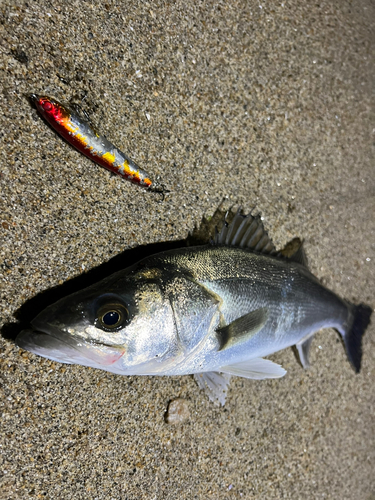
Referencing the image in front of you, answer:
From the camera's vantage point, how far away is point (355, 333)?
2.60m

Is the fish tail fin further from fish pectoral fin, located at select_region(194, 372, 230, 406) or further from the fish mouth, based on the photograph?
the fish mouth

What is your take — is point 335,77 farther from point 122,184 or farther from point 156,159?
point 122,184

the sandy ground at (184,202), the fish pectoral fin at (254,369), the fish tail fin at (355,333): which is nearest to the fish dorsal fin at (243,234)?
the sandy ground at (184,202)

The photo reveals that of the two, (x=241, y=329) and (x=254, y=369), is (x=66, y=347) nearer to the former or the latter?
(x=241, y=329)

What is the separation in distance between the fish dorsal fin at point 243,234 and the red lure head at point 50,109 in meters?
0.95

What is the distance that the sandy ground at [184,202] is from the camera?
5.15ft

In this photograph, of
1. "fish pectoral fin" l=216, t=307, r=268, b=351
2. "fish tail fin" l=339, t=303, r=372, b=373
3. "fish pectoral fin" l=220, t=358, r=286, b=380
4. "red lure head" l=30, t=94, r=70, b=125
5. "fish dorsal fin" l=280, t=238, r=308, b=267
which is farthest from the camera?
"fish tail fin" l=339, t=303, r=372, b=373

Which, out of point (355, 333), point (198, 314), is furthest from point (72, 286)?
point (355, 333)

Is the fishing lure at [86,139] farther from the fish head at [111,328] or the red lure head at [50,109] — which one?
the fish head at [111,328]

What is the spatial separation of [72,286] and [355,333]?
212 centimetres

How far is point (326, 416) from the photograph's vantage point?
8.45ft

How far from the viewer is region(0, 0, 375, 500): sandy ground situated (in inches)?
61.8

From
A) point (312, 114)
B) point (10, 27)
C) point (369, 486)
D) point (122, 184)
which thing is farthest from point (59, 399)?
point (369, 486)

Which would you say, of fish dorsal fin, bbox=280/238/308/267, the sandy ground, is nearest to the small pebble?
the sandy ground
